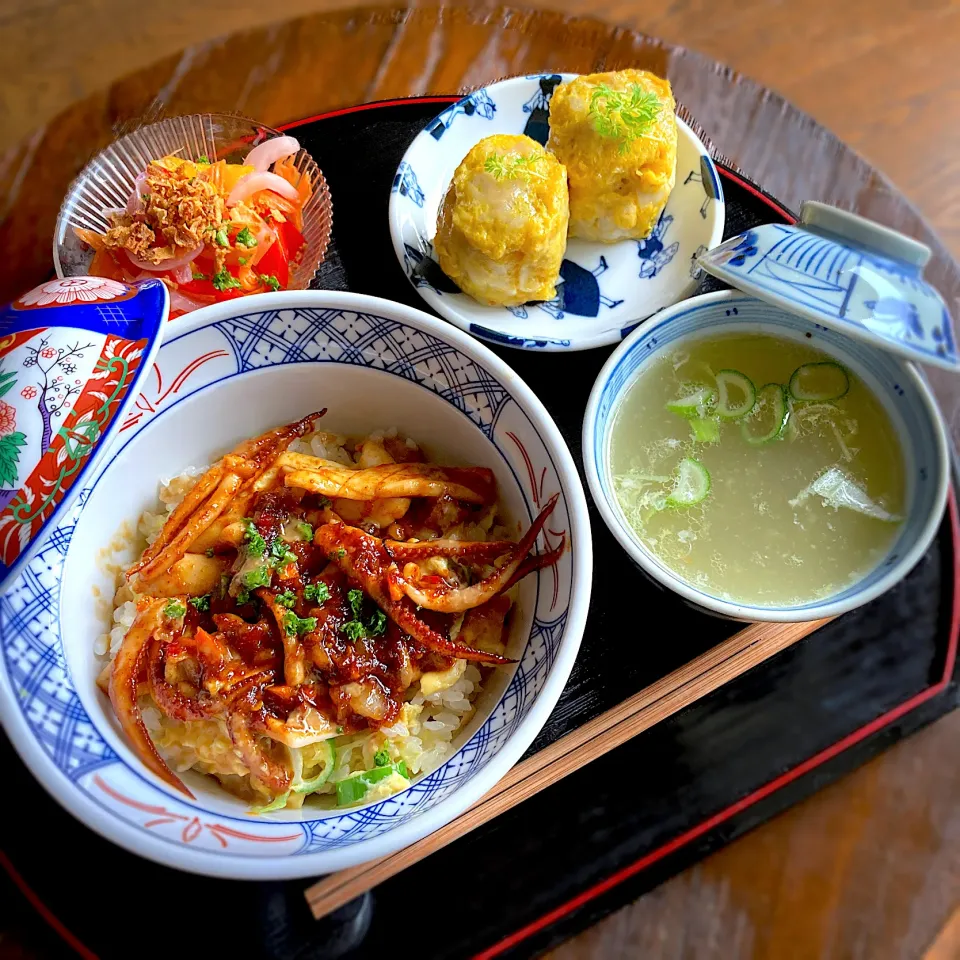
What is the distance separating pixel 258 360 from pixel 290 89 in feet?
3.22

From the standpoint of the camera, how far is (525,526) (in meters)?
1.24

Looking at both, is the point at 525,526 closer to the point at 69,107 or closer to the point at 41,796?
the point at 41,796

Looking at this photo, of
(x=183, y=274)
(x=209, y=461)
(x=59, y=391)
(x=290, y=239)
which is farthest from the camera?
(x=290, y=239)

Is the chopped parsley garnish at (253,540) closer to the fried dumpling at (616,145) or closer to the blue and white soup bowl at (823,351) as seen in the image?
the blue and white soup bowl at (823,351)

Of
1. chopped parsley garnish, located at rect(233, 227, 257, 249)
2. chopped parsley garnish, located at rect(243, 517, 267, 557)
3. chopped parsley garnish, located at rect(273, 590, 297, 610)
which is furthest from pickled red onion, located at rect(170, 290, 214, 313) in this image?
chopped parsley garnish, located at rect(273, 590, 297, 610)

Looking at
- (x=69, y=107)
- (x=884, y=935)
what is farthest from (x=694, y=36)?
(x=884, y=935)

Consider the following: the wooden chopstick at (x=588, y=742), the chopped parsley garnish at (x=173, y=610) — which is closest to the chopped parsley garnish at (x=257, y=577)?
the chopped parsley garnish at (x=173, y=610)

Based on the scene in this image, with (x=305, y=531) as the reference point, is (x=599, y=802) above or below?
below

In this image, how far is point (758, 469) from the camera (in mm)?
1552

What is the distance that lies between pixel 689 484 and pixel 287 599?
0.80 metres

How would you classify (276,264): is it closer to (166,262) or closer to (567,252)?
(166,262)

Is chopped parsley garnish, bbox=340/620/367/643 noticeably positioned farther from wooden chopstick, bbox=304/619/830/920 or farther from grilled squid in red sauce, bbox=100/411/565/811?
wooden chopstick, bbox=304/619/830/920

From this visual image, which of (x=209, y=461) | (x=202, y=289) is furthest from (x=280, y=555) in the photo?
(x=202, y=289)

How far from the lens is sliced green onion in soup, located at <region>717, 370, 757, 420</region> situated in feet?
5.19
